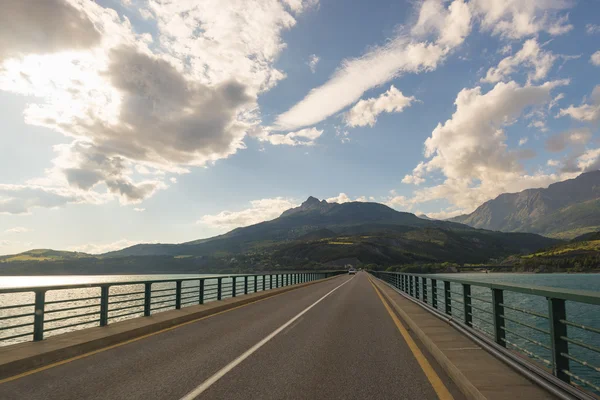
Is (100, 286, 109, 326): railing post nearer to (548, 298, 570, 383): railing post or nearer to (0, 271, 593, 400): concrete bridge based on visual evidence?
(0, 271, 593, 400): concrete bridge

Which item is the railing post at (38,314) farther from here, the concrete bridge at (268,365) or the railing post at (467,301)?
the railing post at (467,301)

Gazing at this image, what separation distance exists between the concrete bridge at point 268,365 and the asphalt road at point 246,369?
18 millimetres

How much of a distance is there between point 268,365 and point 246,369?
48 cm

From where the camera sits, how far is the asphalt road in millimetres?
5863

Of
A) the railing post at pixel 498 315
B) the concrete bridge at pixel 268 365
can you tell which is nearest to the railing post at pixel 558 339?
the concrete bridge at pixel 268 365

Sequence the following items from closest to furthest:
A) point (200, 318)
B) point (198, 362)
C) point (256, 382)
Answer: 1. point (256, 382)
2. point (198, 362)
3. point (200, 318)

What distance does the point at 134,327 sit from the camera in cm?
1112

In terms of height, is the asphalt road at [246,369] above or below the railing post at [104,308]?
below

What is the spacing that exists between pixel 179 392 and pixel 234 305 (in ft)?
44.3

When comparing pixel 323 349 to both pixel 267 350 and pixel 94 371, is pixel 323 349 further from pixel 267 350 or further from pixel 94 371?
pixel 94 371

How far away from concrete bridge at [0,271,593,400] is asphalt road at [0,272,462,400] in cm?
2

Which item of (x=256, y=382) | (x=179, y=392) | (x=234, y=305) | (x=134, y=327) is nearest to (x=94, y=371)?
(x=179, y=392)

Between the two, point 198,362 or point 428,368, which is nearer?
point 428,368

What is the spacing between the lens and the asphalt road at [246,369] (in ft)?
19.2
